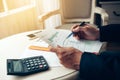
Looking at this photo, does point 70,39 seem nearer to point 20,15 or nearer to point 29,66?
point 29,66

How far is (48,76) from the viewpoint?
769 millimetres

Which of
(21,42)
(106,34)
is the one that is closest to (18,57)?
(21,42)

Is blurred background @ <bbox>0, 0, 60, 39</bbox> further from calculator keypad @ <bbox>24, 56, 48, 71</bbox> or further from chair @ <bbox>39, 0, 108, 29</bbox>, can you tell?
calculator keypad @ <bbox>24, 56, 48, 71</bbox>

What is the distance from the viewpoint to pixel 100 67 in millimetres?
703

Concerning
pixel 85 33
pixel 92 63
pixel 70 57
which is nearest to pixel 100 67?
pixel 92 63

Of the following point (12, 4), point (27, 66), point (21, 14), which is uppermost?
point (12, 4)

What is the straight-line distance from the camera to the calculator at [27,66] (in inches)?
30.3

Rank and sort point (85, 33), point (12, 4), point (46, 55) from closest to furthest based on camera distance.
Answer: point (46, 55), point (85, 33), point (12, 4)

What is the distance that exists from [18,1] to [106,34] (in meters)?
1.21

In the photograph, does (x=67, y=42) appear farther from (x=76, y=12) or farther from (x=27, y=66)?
(x=76, y=12)

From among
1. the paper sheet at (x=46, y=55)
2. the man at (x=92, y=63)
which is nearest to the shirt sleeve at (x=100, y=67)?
the man at (x=92, y=63)

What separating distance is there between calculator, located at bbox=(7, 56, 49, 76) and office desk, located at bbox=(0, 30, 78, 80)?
0.07ft

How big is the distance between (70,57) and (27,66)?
0.61ft

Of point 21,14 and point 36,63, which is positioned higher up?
point 21,14
